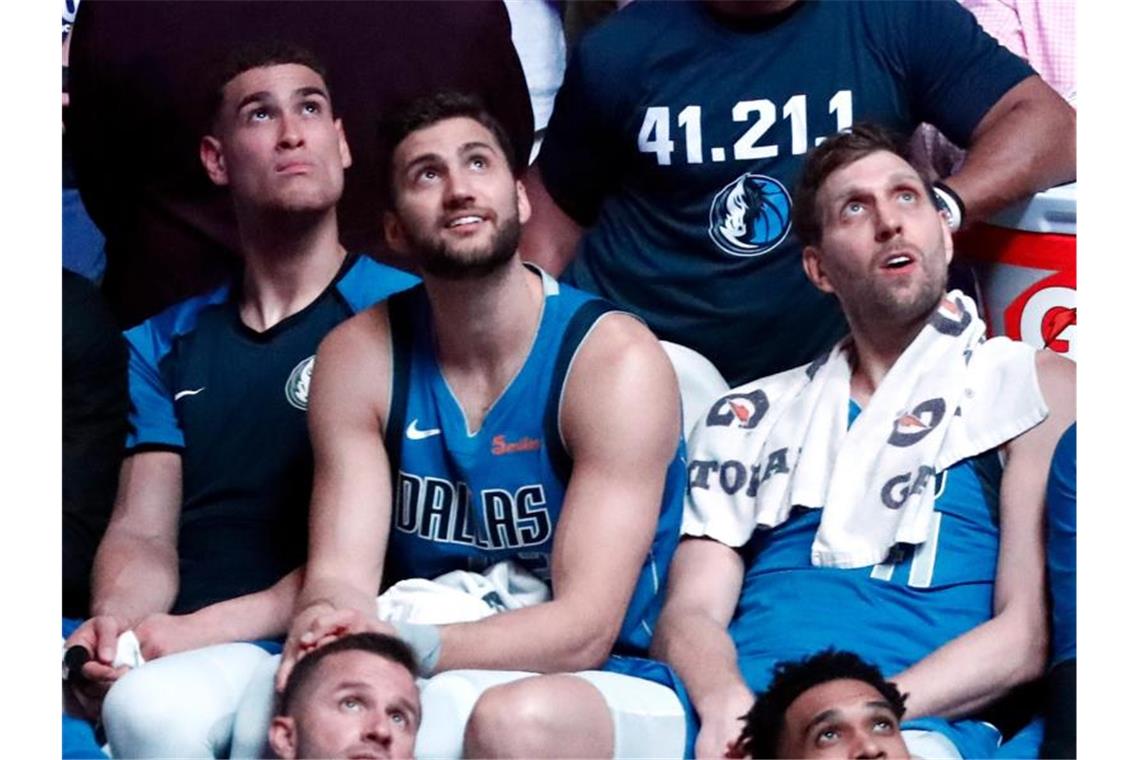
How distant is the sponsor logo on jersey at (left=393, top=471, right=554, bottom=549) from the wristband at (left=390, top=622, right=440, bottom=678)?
0.42 feet

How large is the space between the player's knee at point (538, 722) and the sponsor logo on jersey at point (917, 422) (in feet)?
1.16

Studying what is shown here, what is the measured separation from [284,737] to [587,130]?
65 cm

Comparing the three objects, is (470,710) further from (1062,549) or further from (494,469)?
(1062,549)

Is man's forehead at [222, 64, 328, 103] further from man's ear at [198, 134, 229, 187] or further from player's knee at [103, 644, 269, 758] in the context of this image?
player's knee at [103, 644, 269, 758]

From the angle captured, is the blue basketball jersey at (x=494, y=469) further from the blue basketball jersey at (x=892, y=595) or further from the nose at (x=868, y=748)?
the nose at (x=868, y=748)

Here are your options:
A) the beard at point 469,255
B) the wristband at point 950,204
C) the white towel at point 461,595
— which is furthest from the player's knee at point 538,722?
the wristband at point 950,204

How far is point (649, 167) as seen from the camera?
1.74 metres

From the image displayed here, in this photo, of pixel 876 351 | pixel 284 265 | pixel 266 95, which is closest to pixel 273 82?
pixel 266 95

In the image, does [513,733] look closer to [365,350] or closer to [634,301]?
[365,350]

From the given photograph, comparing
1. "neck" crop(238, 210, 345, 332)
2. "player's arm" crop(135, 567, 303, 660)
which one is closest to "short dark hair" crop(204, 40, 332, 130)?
"neck" crop(238, 210, 345, 332)

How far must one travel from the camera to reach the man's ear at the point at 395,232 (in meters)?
1.59

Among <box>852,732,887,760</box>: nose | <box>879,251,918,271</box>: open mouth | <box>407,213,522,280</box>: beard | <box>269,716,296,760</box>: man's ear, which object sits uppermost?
<box>407,213,522,280</box>: beard

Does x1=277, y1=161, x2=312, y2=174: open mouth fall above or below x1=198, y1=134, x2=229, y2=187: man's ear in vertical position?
below

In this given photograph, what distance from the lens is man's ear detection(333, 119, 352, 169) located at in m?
1.71
